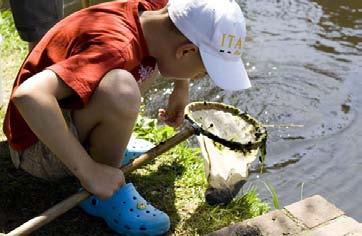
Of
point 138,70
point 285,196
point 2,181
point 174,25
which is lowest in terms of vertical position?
point 285,196

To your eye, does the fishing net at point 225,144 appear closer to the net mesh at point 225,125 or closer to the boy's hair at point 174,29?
the net mesh at point 225,125

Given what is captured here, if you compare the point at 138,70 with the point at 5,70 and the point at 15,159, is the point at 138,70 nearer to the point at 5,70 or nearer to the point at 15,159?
the point at 15,159

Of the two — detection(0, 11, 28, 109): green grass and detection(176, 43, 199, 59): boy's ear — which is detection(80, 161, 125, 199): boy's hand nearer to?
detection(176, 43, 199, 59): boy's ear

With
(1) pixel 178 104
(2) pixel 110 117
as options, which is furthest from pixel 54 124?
(1) pixel 178 104

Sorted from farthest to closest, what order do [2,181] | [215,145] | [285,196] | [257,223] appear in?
1. [285,196]
2. [215,145]
3. [2,181]
4. [257,223]

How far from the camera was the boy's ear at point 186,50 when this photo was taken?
7.18 ft

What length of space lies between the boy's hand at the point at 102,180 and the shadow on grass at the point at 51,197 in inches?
9.9

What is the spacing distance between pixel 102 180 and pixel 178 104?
760 millimetres

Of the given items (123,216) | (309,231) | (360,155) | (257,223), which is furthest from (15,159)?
(360,155)

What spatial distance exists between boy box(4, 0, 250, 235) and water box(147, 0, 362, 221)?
109 centimetres

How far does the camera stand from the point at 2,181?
2.48 meters

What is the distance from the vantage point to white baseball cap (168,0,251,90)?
7.06 feet

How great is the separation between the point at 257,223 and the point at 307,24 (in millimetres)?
3296

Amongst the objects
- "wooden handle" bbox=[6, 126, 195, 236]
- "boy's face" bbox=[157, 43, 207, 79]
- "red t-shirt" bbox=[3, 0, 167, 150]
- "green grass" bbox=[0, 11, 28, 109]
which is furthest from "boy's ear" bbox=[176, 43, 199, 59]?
"green grass" bbox=[0, 11, 28, 109]
